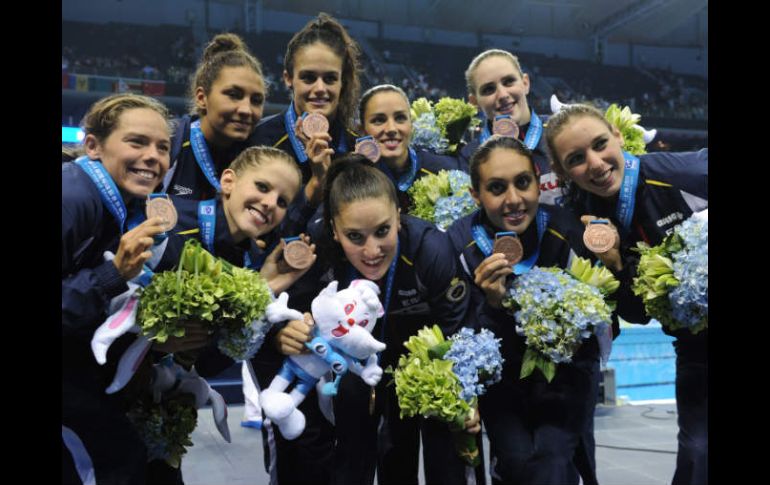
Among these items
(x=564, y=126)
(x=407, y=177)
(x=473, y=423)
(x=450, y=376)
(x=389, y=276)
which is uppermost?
(x=564, y=126)

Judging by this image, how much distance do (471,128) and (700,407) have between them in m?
2.01

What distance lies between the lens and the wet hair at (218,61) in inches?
125

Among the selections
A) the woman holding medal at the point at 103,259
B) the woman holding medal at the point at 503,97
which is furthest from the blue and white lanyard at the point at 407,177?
the woman holding medal at the point at 103,259

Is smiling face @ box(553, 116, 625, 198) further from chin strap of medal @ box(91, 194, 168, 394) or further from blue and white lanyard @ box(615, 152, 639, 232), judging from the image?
chin strap of medal @ box(91, 194, 168, 394)

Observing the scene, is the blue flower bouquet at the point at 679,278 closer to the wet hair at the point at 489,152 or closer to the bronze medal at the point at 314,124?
the wet hair at the point at 489,152

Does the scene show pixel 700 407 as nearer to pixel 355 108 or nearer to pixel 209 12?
pixel 355 108

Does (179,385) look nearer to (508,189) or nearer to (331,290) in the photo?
(331,290)

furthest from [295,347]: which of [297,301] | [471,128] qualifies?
[471,128]

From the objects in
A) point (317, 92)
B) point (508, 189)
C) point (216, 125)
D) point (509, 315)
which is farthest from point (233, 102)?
point (509, 315)

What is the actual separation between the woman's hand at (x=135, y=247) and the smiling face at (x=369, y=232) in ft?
2.32

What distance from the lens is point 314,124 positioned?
3.03 meters

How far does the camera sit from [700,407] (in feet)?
8.74

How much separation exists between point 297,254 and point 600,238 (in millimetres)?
1160

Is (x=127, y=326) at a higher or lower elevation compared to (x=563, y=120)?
lower
